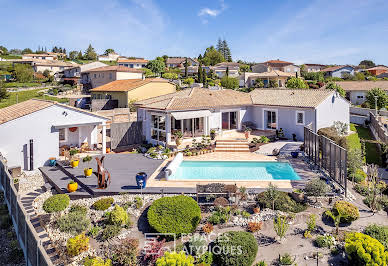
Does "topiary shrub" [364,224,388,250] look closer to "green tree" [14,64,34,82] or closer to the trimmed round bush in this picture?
the trimmed round bush

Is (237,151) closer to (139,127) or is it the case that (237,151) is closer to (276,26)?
(139,127)

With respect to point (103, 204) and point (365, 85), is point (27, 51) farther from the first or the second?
point (103, 204)

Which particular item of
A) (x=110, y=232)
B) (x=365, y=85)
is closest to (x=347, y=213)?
(x=110, y=232)

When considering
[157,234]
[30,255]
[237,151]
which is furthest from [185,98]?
[30,255]

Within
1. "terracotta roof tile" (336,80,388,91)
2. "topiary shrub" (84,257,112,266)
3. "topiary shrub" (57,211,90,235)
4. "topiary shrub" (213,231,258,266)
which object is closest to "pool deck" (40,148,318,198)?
"topiary shrub" (57,211,90,235)

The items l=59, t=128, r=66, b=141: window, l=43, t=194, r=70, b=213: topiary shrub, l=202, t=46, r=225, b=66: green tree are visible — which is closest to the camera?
l=43, t=194, r=70, b=213: topiary shrub

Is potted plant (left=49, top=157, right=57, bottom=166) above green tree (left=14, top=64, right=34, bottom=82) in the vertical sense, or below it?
below
